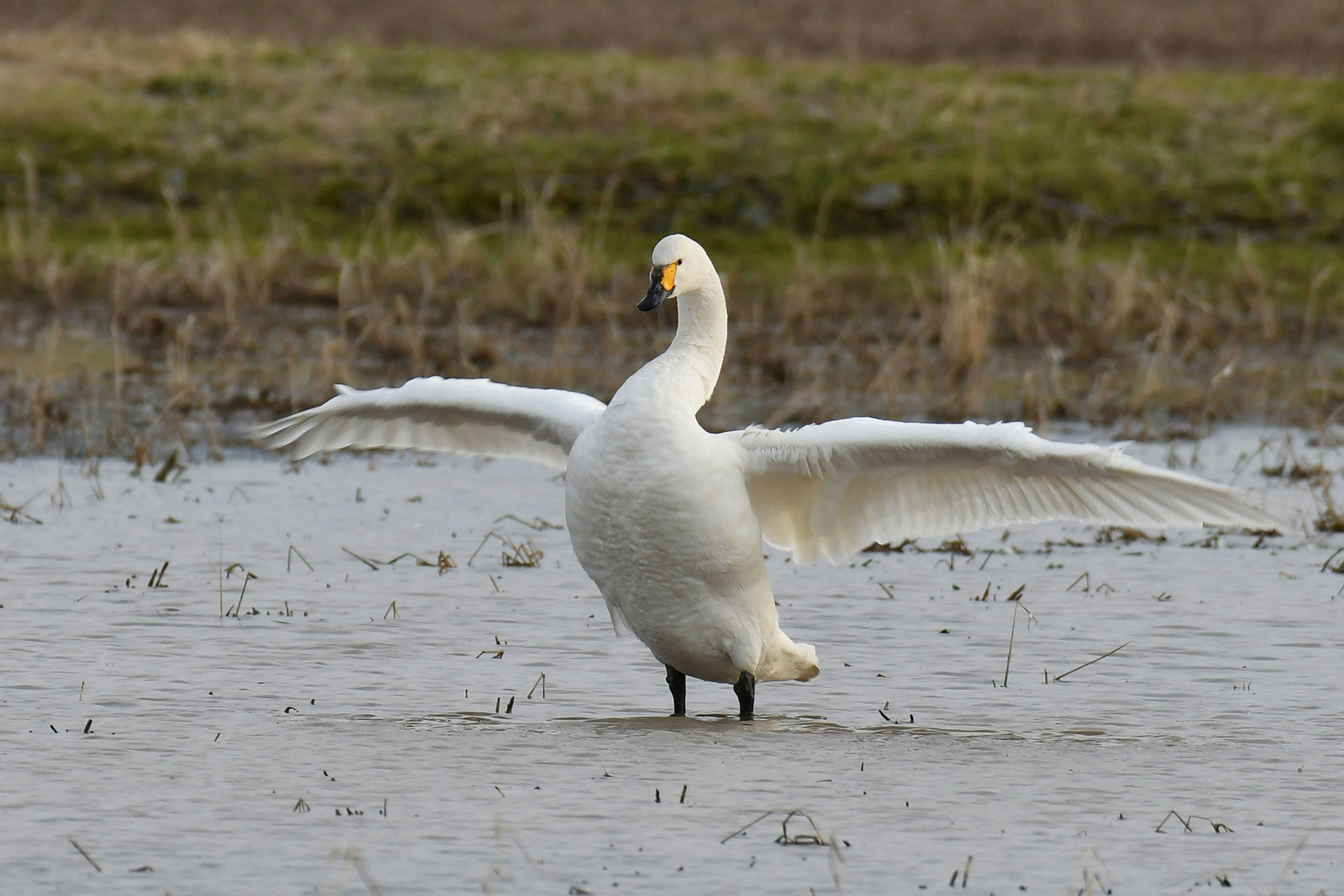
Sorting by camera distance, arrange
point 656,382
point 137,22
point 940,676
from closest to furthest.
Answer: point 656,382 → point 940,676 → point 137,22

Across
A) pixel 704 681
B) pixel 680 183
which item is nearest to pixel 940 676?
pixel 704 681

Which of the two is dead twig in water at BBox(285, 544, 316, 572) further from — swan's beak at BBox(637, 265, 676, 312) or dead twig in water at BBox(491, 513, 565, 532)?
swan's beak at BBox(637, 265, 676, 312)

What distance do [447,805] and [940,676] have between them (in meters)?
2.17

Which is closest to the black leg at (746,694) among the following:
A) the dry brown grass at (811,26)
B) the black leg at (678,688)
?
the black leg at (678,688)

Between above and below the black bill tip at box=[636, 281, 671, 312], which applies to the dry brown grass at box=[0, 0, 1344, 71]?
below

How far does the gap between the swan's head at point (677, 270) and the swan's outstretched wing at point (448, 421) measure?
0.47 m

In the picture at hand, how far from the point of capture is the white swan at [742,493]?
18.9 ft

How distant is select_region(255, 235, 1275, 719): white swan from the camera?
576cm

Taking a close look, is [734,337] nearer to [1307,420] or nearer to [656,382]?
[1307,420]

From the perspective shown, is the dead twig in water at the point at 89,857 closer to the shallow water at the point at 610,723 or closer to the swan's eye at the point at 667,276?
the shallow water at the point at 610,723

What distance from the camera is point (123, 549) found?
827cm

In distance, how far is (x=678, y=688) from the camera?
244 inches

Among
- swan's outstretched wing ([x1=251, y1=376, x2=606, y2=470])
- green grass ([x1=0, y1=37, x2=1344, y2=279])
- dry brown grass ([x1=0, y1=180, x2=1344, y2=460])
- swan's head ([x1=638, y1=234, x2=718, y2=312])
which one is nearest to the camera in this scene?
swan's head ([x1=638, y1=234, x2=718, y2=312])

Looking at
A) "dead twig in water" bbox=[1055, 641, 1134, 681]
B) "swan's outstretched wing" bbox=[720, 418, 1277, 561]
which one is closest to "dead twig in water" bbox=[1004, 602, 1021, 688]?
"dead twig in water" bbox=[1055, 641, 1134, 681]
